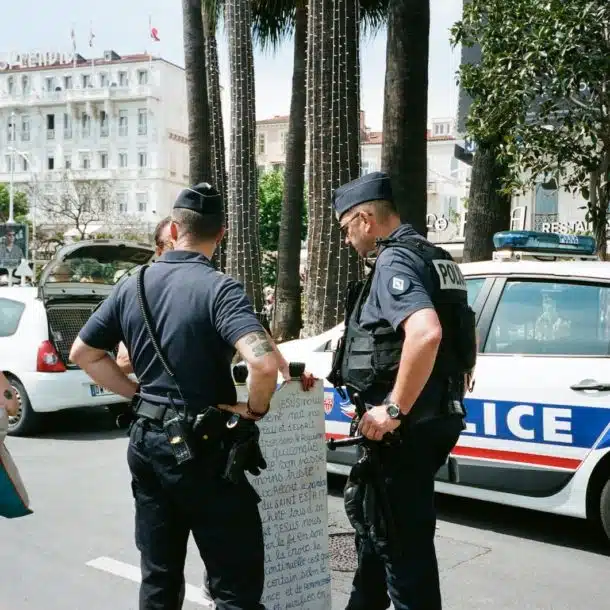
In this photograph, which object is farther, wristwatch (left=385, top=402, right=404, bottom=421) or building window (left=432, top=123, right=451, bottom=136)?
building window (left=432, top=123, right=451, bottom=136)

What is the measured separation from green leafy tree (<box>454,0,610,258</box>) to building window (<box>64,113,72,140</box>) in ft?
253

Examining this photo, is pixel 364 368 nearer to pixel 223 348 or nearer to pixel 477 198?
pixel 223 348

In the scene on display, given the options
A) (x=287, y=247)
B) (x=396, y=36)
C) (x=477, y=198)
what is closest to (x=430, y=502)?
(x=396, y=36)

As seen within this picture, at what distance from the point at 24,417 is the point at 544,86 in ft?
19.4

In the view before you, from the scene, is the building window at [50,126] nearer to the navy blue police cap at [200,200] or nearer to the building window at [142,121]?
the building window at [142,121]

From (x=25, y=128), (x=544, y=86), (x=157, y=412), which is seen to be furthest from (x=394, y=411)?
(x=25, y=128)

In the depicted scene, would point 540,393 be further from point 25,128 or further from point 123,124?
point 25,128

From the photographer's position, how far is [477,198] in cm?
1010

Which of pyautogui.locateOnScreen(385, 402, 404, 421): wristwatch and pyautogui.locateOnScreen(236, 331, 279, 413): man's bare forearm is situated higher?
pyautogui.locateOnScreen(236, 331, 279, 413): man's bare forearm

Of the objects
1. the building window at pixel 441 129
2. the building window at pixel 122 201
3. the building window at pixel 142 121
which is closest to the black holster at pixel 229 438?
the building window at pixel 122 201

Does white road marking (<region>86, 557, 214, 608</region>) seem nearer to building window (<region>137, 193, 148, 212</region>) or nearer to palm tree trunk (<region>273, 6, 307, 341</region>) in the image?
palm tree trunk (<region>273, 6, 307, 341</region>)

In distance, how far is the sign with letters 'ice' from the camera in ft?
11.3

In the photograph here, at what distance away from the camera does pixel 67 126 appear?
81438 mm

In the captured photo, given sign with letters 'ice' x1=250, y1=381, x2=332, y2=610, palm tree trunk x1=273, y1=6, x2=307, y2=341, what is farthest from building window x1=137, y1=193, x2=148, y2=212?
sign with letters 'ice' x1=250, y1=381, x2=332, y2=610
